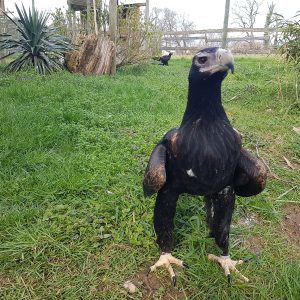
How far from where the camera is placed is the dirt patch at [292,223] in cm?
272

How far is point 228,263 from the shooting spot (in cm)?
232

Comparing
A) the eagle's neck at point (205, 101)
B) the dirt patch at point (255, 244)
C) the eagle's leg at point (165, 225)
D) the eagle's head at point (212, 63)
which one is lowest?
the dirt patch at point (255, 244)

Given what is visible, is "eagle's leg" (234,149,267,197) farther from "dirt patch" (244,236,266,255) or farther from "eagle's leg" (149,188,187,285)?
"dirt patch" (244,236,266,255)

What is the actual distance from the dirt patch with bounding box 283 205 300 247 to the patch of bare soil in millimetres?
1090

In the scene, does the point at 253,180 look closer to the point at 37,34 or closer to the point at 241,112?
the point at 241,112

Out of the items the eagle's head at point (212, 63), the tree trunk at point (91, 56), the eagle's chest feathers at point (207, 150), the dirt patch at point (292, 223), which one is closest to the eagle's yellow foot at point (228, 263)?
the dirt patch at point (292, 223)

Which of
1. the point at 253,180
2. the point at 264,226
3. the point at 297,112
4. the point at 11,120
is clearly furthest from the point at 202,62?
the point at 297,112

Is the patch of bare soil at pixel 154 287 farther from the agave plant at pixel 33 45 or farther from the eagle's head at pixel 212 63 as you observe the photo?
the agave plant at pixel 33 45

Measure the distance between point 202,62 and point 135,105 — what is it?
4.38m

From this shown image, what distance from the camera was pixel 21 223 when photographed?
2.69 m

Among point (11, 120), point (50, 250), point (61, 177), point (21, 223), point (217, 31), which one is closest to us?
point (50, 250)

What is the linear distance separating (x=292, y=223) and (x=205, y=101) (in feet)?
5.38

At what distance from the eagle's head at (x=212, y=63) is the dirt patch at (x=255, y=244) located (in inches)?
56.2

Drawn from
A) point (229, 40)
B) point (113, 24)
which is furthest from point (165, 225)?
point (229, 40)
